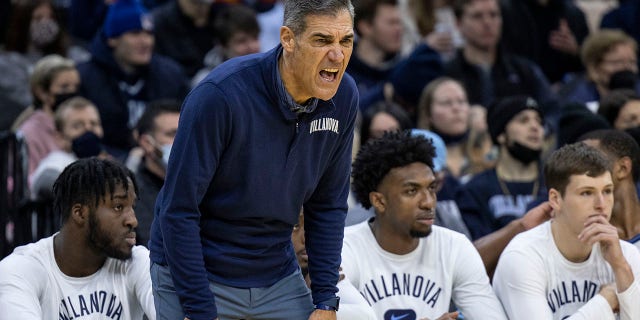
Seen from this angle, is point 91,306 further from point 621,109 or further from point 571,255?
point 621,109

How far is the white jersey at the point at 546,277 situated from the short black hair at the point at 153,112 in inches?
107

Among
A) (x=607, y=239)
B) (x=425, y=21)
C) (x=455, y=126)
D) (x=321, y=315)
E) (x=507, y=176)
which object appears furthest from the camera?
(x=425, y=21)

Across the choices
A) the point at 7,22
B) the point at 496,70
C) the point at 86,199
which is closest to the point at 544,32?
the point at 496,70

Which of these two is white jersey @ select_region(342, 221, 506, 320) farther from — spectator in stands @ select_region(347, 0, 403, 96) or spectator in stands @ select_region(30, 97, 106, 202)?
spectator in stands @ select_region(347, 0, 403, 96)

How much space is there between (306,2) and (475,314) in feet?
7.28

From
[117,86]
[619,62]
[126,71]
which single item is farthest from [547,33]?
[117,86]

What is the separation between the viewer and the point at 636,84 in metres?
9.13

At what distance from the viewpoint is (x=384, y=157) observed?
6047 mm

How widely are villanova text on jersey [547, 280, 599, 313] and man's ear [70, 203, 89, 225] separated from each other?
2351mm

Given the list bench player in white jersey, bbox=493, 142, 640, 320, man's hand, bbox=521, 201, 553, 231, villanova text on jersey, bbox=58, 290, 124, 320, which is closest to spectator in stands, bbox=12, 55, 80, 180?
villanova text on jersey, bbox=58, 290, 124, 320

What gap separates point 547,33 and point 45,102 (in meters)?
4.74

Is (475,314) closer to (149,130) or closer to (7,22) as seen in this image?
(149,130)

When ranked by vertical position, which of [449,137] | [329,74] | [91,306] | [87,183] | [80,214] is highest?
[449,137]

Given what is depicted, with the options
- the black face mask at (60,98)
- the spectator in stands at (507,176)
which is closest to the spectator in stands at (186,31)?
the black face mask at (60,98)
